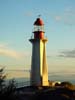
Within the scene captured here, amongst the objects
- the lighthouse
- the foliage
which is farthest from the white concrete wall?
the foliage

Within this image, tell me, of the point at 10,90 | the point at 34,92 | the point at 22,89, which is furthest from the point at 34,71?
the point at 10,90

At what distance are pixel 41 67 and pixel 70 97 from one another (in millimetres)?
9282

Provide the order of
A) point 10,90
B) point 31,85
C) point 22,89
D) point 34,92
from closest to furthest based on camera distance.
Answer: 1. point 10,90
2. point 34,92
3. point 22,89
4. point 31,85

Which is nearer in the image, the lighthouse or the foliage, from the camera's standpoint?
the foliage

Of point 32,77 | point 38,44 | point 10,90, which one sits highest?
point 38,44

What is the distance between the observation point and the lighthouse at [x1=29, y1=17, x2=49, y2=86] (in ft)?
143

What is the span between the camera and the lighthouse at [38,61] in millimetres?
43688

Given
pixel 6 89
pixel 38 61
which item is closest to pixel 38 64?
pixel 38 61

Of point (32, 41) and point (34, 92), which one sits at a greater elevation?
point (32, 41)

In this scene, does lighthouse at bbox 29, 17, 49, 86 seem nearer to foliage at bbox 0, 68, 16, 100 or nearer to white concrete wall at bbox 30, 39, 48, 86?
white concrete wall at bbox 30, 39, 48, 86

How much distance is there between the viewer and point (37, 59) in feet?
143

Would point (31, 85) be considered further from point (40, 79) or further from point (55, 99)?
point (55, 99)

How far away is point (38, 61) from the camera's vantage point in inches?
1719

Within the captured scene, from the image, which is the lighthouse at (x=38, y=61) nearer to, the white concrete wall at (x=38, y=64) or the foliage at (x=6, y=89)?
the white concrete wall at (x=38, y=64)
